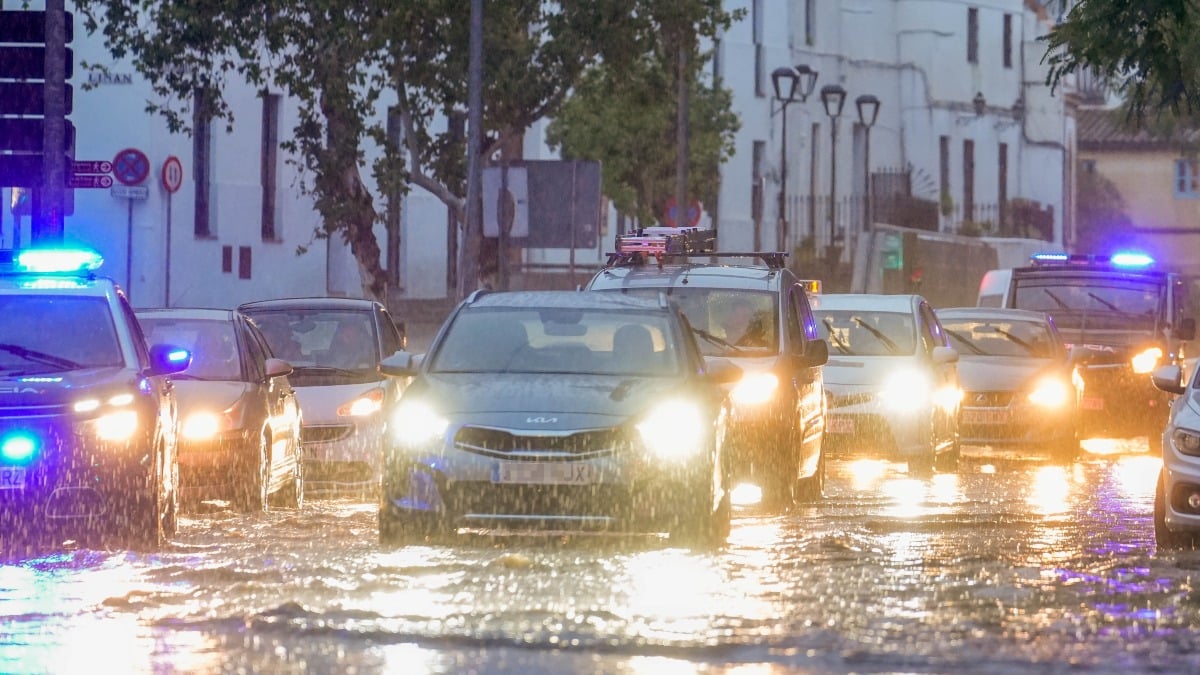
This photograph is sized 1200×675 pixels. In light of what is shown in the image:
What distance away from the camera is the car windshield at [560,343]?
1312 centimetres

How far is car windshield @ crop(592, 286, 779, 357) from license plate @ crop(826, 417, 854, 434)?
365 centimetres

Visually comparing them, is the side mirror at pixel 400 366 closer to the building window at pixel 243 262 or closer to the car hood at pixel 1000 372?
the car hood at pixel 1000 372

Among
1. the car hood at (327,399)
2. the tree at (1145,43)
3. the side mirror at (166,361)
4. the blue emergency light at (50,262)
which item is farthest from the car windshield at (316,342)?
the tree at (1145,43)

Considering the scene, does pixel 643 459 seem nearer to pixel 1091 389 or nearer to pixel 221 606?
pixel 221 606

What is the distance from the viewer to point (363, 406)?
58.0ft

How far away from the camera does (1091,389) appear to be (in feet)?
85.2

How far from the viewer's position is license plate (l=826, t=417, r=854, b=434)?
2000cm

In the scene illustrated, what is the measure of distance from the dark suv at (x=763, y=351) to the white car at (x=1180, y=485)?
2960mm

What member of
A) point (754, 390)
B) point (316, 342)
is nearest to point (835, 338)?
point (316, 342)

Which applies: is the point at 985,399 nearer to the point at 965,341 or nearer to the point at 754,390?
the point at 965,341

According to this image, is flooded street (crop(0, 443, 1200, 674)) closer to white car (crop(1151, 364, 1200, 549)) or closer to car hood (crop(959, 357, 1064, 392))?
white car (crop(1151, 364, 1200, 549))

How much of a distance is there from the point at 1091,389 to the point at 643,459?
1461 centimetres

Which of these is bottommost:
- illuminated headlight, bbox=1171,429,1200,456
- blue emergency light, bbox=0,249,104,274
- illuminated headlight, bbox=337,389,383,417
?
illuminated headlight, bbox=1171,429,1200,456

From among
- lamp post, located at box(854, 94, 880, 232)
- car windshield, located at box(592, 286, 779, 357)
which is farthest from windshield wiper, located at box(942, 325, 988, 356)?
lamp post, located at box(854, 94, 880, 232)
